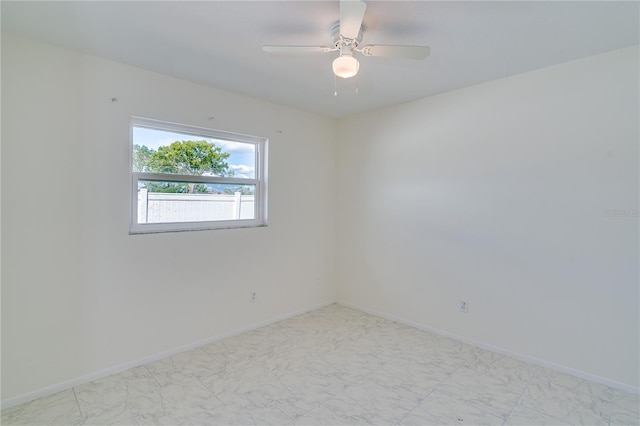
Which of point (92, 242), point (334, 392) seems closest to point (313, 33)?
point (92, 242)

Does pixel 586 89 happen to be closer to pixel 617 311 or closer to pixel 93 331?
pixel 617 311

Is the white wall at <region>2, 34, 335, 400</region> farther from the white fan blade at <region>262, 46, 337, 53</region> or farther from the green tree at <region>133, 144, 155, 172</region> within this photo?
the white fan blade at <region>262, 46, 337, 53</region>

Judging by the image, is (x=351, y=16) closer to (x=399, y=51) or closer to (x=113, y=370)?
(x=399, y=51)

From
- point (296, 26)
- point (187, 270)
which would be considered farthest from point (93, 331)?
point (296, 26)

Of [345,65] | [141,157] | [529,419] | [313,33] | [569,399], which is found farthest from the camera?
[141,157]

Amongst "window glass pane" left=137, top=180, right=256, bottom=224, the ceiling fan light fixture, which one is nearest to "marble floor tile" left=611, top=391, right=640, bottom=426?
the ceiling fan light fixture

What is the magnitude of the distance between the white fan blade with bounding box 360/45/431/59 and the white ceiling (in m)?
0.20

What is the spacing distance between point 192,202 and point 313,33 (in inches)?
73.4

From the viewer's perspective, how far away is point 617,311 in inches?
93.8

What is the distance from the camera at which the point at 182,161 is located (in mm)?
3025

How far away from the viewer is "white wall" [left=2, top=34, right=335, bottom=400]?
85.2 inches

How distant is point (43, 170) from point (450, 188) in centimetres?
338

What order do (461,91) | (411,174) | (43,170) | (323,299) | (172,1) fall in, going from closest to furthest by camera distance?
1. (172,1)
2. (43,170)
3. (461,91)
4. (411,174)
5. (323,299)

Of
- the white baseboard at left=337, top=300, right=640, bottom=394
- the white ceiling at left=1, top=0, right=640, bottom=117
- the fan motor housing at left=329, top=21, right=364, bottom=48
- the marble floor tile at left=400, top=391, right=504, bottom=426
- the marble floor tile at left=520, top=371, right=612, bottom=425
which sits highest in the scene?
the white ceiling at left=1, top=0, right=640, bottom=117
